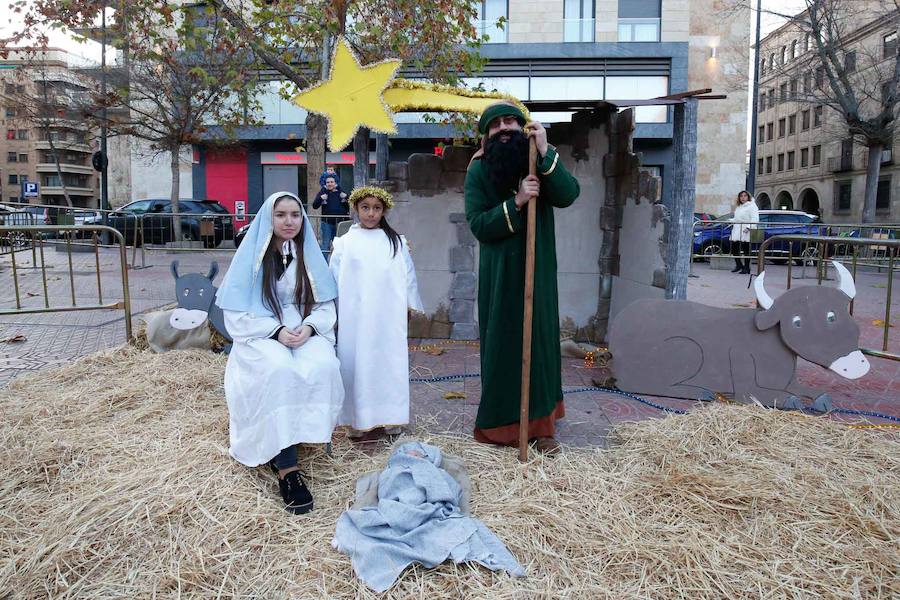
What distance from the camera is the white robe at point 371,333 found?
396 centimetres

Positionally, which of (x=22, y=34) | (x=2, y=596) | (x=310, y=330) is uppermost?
(x=22, y=34)

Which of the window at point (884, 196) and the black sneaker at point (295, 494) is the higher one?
the window at point (884, 196)

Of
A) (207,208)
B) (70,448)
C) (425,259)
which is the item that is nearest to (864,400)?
(425,259)

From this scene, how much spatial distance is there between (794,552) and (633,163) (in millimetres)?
4273

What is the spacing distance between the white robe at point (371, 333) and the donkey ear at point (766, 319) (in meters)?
2.61

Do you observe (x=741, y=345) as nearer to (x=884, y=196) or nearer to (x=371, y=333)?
(x=371, y=333)

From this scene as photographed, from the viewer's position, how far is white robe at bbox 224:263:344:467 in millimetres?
3256

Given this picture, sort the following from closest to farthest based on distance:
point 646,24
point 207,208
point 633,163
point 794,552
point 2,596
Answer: point 2,596 < point 794,552 < point 633,163 < point 207,208 < point 646,24

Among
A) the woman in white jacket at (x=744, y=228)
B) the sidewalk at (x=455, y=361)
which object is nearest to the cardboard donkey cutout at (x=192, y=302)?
the sidewalk at (x=455, y=361)

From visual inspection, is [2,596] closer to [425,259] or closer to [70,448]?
[70,448]

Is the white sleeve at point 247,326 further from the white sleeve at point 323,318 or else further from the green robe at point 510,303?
the green robe at point 510,303

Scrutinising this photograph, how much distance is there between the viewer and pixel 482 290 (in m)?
3.86

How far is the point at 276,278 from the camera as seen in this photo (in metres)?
3.63

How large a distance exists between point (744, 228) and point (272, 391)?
13762 mm
